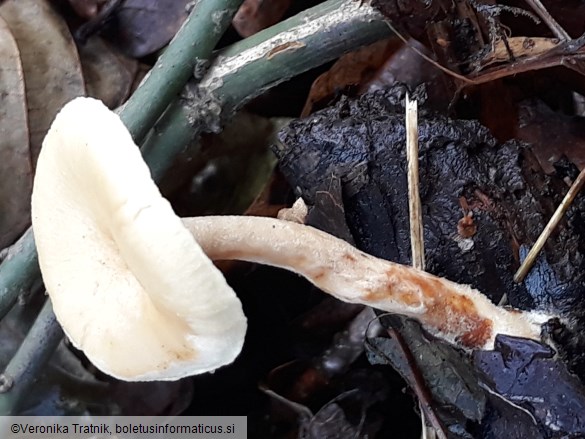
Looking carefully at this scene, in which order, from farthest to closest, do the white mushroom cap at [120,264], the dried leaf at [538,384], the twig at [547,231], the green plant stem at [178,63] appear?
the green plant stem at [178,63]
the twig at [547,231]
the dried leaf at [538,384]
the white mushroom cap at [120,264]

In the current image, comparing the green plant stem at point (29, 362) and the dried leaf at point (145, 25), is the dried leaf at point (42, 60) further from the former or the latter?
the green plant stem at point (29, 362)

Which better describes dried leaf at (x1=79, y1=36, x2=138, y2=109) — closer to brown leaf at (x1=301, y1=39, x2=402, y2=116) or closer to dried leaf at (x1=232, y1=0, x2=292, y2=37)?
dried leaf at (x1=232, y1=0, x2=292, y2=37)

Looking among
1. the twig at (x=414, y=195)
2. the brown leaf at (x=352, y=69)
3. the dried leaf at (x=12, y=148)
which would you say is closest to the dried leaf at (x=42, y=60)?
the dried leaf at (x=12, y=148)

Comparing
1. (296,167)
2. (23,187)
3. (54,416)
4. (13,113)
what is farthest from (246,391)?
(13,113)

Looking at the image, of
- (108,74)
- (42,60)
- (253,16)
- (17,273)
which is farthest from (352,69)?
(17,273)

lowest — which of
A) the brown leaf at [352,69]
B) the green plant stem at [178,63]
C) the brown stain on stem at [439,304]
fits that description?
the brown stain on stem at [439,304]

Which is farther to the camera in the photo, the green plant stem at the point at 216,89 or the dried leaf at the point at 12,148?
the dried leaf at the point at 12,148

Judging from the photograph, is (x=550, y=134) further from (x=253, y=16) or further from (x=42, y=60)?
(x=42, y=60)

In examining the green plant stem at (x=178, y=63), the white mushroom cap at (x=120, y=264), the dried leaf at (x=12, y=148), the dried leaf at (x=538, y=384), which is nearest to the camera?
the white mushroom cap at (x=120, y=264)
